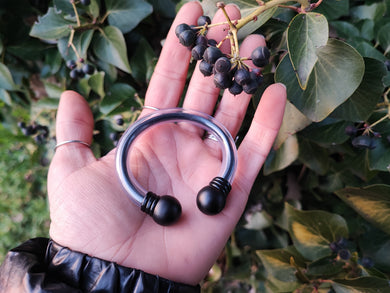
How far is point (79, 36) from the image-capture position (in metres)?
0.96

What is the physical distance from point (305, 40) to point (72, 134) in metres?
0.61

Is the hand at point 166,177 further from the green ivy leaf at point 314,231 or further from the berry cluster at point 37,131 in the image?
the berry cluster at point 37,131

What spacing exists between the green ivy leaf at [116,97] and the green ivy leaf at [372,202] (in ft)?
2.19

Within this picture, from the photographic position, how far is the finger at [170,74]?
2.80 ft

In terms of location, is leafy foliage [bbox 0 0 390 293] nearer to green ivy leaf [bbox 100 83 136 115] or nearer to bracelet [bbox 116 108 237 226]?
green ivy leaf [bbox 100 83 136 115]

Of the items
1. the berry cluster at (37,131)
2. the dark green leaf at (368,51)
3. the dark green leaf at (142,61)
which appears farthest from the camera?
the berry cluster at (37,131)

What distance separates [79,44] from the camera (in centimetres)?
95

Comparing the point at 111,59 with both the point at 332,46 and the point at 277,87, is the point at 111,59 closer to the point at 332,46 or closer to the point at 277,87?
the point at 277,87

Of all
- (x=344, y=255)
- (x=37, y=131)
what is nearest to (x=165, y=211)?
(x=344, y=255)

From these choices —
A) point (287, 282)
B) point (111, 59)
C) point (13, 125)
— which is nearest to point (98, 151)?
point (111, 59)

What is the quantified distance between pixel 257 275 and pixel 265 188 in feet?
1.39

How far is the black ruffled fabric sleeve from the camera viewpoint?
69 cm

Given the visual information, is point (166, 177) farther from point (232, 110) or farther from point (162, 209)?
point (232, 110)

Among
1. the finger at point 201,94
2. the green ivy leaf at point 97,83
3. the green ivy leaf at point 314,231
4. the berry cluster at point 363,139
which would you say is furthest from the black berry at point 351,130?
the green ivy leaf at point 97,83
